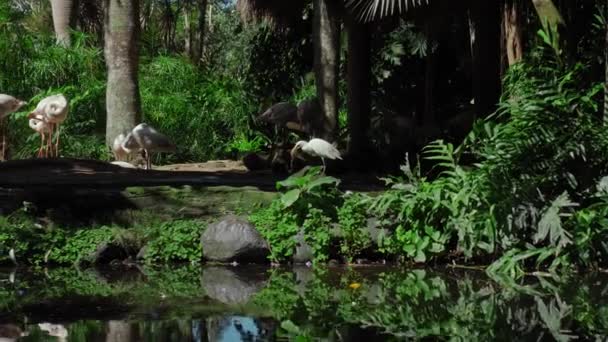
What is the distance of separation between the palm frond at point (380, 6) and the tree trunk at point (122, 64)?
343 cm

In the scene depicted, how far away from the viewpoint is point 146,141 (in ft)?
48.0

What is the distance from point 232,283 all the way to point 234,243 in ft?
4.32

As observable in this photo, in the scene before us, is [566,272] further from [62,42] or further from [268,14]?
[62,42]

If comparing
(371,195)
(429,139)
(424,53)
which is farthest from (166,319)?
(424,53)

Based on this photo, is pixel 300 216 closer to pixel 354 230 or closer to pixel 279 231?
pixel 279 231

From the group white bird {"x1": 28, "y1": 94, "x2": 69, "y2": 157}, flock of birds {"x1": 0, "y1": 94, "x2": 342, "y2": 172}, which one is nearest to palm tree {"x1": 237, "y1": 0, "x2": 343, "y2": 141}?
flock of birds {"x1": 0, "y1": 94, "x2": 342, "y2": 172}

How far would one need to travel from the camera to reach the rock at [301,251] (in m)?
9.57

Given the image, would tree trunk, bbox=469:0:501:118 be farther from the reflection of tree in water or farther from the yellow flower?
the reflection of tree in water

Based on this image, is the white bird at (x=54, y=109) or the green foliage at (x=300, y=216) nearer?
the green foliage at (x=300, y=216)

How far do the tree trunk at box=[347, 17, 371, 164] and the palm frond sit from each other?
74 cm

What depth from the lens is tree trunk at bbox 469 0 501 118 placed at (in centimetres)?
1214

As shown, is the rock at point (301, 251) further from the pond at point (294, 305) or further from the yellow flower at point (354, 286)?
the yellow flower at point (354, 286)

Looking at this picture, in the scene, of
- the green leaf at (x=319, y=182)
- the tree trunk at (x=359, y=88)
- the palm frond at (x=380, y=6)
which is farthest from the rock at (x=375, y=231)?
the tree trunk at (x=359, y=88)

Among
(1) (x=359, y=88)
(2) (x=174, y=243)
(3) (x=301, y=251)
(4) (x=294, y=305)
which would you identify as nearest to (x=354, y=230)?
(3) (x=301, y=251)
